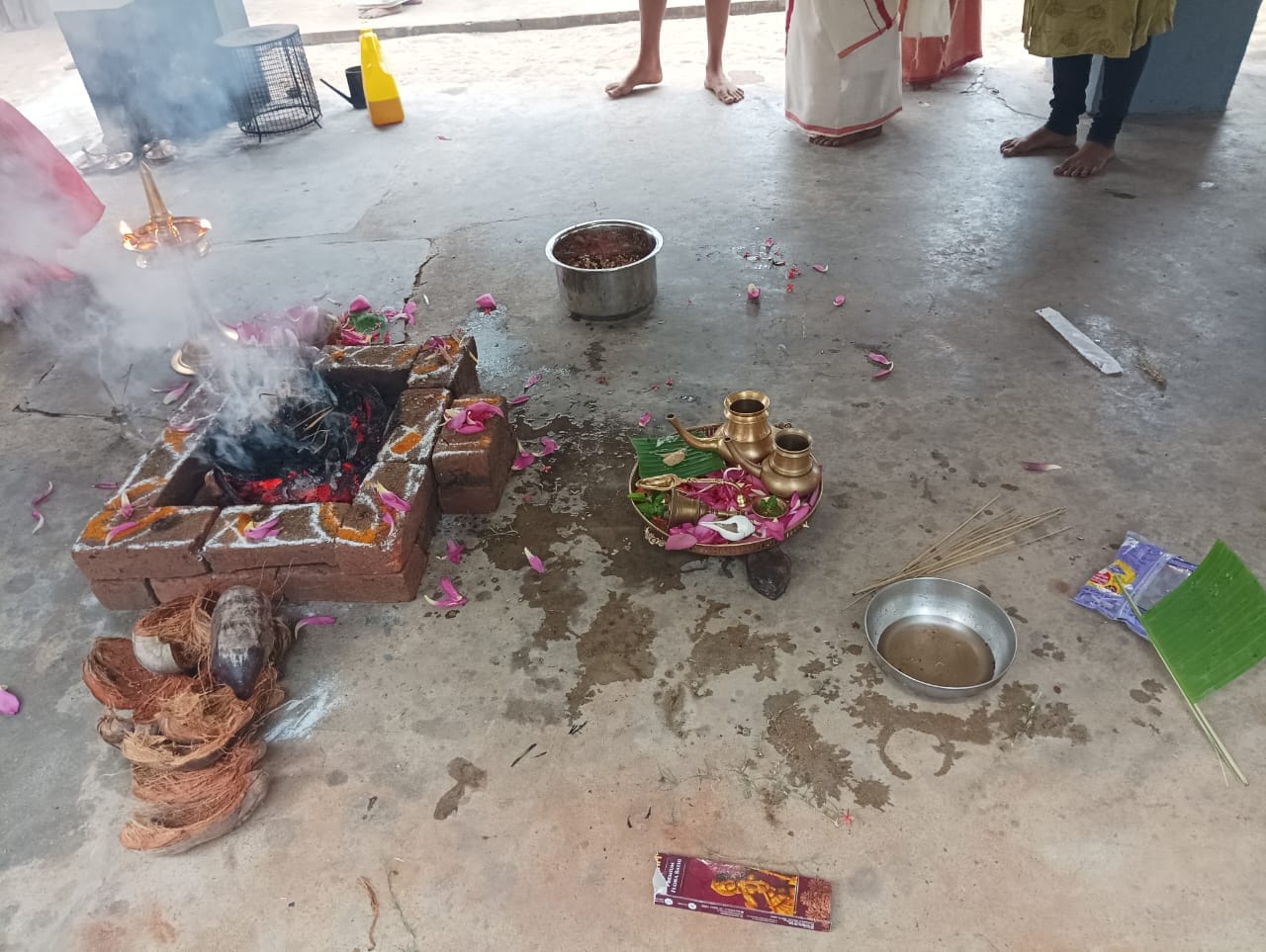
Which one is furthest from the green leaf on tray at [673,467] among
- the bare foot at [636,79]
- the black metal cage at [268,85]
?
the black metal cage at [268,85]

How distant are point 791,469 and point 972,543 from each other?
0.68 metres

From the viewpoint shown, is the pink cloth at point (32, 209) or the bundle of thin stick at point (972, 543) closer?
the bundle of thin stick at point (972, 543)

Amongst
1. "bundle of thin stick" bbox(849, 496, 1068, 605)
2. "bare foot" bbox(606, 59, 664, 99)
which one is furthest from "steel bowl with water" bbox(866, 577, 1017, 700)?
"bare foot" bbox(606, 59, 664, 99)

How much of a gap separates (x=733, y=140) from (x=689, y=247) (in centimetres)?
182

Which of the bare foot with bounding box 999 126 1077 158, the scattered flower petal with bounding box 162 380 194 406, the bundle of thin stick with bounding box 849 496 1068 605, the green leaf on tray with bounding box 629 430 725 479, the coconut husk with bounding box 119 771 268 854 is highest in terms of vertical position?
the bare foot with bounding box 999 126 1077 158

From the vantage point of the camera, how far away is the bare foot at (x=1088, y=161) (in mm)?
5094

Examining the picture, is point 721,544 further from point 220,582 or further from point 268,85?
point 268,85

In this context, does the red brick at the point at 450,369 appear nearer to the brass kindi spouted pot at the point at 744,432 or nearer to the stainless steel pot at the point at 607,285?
the stainless steel pot at the point at 607,285

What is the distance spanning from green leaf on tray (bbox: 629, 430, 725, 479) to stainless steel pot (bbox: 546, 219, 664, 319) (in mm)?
1288

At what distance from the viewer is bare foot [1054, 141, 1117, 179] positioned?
5094 millimetres

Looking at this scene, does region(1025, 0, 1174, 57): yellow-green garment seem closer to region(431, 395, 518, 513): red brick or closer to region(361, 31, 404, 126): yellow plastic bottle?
region(431, 395, 518, 513): red brick

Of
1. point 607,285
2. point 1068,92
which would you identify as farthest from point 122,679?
point 1068,92

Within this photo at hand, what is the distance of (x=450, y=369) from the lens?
10.6 ft

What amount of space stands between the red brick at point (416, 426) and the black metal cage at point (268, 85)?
17.3 feet
